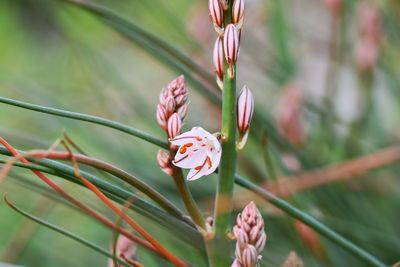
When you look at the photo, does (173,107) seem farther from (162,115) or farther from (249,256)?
(249,256)

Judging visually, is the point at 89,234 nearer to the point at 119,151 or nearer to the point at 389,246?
the point at 119,151

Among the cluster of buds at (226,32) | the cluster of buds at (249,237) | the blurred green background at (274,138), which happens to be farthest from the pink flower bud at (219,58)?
the blurred green background at (274,138)

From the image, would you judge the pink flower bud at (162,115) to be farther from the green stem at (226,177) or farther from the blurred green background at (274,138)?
the blurred green background at (274,138)

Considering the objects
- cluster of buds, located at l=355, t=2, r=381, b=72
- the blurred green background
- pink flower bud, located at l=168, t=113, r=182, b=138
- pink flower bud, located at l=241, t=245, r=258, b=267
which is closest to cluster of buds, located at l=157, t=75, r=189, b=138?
pink flower bud, located at l=168, t=113, r=182, b=138

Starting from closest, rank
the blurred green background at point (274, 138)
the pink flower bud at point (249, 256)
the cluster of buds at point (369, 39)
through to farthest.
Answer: the pink flower bud at point (249, 256) < the blurred green background at point (274, 138) < the cluster of buds at point (369, 39)

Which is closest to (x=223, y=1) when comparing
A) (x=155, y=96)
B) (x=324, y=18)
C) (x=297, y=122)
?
(x=297, y=122)

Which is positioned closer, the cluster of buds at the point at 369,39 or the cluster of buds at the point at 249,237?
the cluster of buds at the point at 249,237

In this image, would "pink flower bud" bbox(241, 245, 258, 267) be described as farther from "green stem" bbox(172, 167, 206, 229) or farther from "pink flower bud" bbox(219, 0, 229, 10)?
"pink flower bud" bbox(219, 0, 229, 10)

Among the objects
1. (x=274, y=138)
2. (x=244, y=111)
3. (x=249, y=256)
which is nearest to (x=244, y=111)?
(x=244, y=111)
